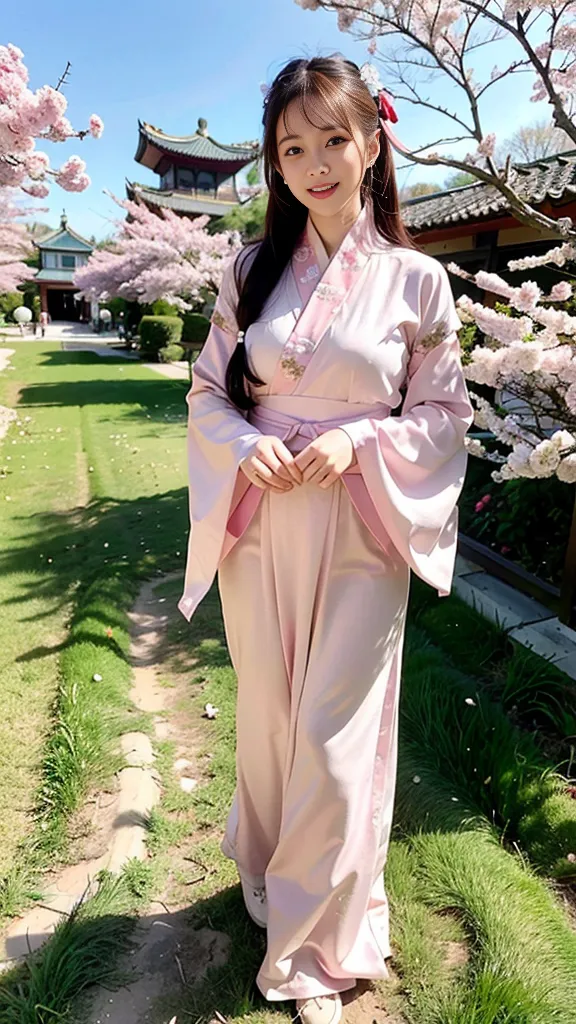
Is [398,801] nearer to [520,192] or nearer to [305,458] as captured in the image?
[305,458]

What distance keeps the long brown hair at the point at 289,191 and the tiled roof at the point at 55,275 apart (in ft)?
157

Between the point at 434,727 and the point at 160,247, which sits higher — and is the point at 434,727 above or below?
below

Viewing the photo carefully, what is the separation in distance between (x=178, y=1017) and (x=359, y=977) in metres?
0.45

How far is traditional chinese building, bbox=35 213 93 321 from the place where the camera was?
45062 millimetres

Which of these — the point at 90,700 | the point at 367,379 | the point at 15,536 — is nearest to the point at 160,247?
the point at 15,536

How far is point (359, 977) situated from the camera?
1.62 m

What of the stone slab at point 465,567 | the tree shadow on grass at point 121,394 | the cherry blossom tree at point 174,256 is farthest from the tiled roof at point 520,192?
the cherry blossom tree at point 174,256

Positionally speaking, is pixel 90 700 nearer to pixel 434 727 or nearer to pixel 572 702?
pixel 434 727

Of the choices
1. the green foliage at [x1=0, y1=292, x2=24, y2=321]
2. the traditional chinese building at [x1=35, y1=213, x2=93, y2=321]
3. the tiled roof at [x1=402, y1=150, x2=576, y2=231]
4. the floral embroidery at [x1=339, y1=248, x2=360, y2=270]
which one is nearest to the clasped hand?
the floral embroidery at [x1=339, y1=248, x2=360, y2=270]

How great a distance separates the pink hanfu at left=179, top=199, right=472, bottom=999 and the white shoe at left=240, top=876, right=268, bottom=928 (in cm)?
19

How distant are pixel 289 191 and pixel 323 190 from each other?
19cm

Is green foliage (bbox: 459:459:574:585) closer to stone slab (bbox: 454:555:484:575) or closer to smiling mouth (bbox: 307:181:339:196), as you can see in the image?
stone slab (bbox: 454:555:484:575)

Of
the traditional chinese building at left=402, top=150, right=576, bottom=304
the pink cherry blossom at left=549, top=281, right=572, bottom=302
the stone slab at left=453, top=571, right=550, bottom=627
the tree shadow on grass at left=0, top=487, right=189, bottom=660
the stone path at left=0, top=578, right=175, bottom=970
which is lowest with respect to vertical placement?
the tree shadow on grass at left=0, top=487, right=189, bottom=660

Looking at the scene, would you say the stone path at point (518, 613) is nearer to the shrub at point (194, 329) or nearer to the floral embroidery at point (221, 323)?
the floral embroidery at point (221, 323)
